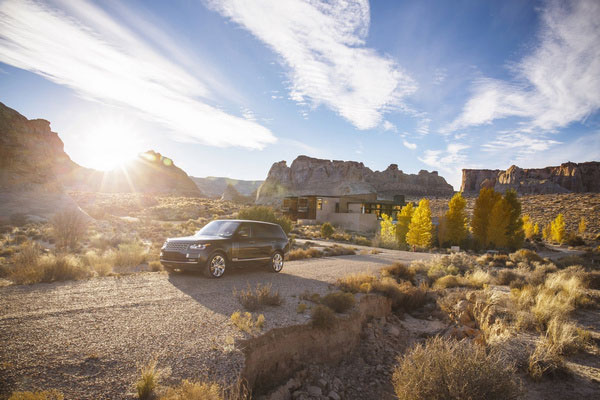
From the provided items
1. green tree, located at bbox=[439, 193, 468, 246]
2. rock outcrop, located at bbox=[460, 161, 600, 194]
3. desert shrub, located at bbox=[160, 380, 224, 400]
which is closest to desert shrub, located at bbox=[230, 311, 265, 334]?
desert shrub, located at bbox=[160, 380, 224, 400]

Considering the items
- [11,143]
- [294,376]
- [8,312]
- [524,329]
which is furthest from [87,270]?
[11,143]

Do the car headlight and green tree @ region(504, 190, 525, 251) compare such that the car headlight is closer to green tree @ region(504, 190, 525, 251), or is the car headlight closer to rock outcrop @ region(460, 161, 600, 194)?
green tree @ region(504, 190, 525, 251)

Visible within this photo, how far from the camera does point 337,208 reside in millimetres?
56312

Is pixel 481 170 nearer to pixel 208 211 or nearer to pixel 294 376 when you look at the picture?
pixel 208 211

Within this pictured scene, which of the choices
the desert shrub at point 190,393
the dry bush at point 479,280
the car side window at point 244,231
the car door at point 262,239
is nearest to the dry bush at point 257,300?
the car side window at point 244,231

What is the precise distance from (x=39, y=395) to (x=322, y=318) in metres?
4.85

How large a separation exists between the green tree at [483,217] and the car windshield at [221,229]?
133 feet

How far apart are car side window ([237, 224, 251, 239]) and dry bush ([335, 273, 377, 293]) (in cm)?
343

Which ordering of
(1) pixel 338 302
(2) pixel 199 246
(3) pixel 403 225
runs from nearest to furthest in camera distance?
(1) pixel 338 302, (2) pixel 199 246, (3) pixel 403 225

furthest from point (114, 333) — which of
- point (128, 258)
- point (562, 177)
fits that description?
point (562, 177)

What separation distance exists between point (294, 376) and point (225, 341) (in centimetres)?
160

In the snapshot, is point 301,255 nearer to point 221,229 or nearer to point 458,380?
point 221,229

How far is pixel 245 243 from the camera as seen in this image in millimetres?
10133

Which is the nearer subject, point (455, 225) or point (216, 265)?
point (216, 265)
